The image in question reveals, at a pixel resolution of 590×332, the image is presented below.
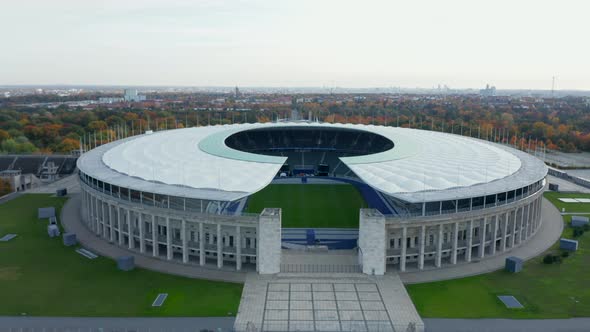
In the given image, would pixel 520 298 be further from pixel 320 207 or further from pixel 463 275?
pixel 320 207

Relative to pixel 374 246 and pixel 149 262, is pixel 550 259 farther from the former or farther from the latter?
pixel 149 262

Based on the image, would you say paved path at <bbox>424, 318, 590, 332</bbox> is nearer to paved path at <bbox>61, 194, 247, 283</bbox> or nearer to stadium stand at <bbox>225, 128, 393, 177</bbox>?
paved path at <bbox>61, 194, 247, 283</bbox>

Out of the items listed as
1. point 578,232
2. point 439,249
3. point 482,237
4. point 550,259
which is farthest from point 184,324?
point 578,232

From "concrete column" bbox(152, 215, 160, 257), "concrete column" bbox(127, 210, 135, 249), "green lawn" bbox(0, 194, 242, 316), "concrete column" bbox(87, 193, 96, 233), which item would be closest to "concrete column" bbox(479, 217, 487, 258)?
"green lawn" bbox(0, 194, 242, 316)

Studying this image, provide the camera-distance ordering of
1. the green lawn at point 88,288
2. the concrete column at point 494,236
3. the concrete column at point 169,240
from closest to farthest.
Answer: the green lawn at point 88,288 → the concrete column at point 169,240 → the concrete column at point 494,236

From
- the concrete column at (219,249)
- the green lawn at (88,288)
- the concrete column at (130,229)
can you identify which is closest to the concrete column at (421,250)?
the green lawn at (88,288)

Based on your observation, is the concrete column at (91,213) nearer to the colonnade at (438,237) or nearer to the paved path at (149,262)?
the paved path at (149,262)
